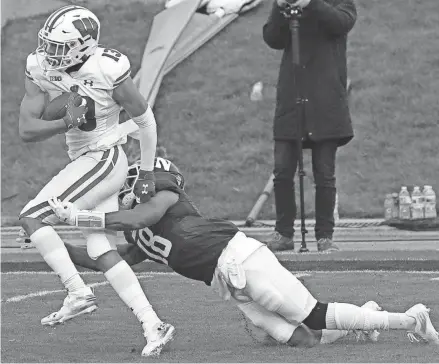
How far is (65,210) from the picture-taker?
5598 millimetres

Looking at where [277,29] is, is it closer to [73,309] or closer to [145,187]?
[145,187]

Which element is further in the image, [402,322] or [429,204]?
[429,204]

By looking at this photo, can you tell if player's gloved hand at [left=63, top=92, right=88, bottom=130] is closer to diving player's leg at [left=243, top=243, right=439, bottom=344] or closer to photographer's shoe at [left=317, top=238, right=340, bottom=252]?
diving player's leg at [left=243, top=243, right=439, bottom=344]

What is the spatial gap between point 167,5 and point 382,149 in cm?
342

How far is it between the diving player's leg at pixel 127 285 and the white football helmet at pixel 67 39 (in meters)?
0.70

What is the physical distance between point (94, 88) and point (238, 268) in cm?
119

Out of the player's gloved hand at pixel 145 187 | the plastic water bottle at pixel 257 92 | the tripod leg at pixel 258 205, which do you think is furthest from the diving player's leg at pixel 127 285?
the plastic water bottle at pixel 257 92

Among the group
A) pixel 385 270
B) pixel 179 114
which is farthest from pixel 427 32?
pixel 385 270

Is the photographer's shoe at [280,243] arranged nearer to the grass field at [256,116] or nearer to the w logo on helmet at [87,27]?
the grass field at [256,116]

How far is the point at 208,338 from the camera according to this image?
5715 millimetres

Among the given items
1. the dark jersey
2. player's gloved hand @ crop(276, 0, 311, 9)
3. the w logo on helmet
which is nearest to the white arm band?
the dark jersey

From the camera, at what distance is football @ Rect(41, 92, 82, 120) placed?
233 inches

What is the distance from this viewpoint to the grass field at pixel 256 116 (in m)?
12.4

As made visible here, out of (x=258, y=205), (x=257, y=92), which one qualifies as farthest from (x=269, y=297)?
(x=257, y=92)
